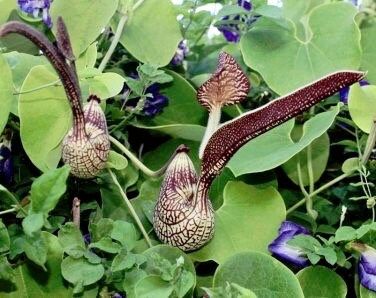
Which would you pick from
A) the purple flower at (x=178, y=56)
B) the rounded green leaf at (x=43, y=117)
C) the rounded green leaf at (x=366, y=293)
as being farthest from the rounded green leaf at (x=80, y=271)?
the purple flower at (x=178, y=56)

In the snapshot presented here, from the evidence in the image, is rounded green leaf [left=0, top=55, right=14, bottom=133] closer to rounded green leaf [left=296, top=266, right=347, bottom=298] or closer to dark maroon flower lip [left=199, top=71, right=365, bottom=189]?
dark maroon flower lip [left=199, top=71, right=365, bottom=189]

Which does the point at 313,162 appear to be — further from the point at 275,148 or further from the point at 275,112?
the point at 275,112

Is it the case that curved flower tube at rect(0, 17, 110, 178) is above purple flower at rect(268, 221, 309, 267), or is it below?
above

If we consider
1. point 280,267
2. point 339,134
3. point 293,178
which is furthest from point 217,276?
point 339,134

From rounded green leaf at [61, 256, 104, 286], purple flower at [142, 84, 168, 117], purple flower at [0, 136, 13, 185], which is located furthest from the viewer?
purple flower at [142, 84, 168, 117]

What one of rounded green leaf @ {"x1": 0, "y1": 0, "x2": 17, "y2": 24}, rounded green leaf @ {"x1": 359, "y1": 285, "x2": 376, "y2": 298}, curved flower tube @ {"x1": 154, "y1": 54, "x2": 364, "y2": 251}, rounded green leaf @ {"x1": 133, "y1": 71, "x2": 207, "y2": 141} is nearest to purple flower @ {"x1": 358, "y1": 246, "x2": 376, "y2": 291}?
rounded green leaf @ {"x1": 359, "y1": 285, "x2": 376, "y2": 298}

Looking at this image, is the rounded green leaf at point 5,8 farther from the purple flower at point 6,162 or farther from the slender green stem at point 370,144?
the slender green stem at point 370,144

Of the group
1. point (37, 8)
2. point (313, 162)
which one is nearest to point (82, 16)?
point (37, 8)
